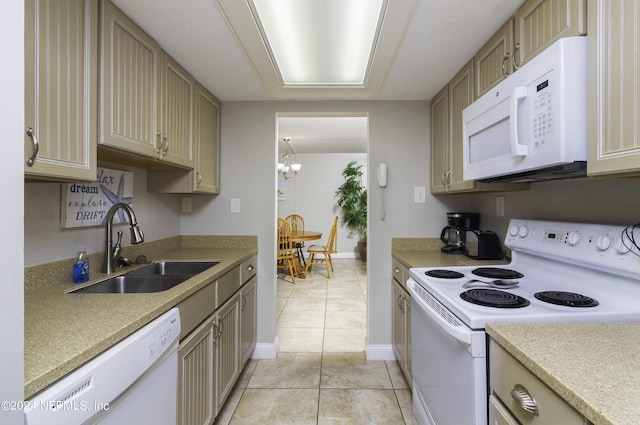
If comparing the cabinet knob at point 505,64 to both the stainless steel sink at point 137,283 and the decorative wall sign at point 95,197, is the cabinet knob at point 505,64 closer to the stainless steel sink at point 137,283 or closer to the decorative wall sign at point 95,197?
the stainless steel sink at point 137,283

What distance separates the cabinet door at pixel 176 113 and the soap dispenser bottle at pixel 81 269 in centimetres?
61

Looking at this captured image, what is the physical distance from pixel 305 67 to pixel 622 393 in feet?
6.66

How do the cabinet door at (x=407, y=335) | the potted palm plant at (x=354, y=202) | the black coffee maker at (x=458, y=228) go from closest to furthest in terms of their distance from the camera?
the cabinet door at (x=407, y=335) < the black coffee maker at (x=458, y=228) < the potted palm plant at (x=354, y=202)

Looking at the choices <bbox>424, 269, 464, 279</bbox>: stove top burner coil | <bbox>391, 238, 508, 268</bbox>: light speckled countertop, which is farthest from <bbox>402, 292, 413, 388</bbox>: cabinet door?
<bbox>424, 269, 464, 279</bbox>: stove top burner coil

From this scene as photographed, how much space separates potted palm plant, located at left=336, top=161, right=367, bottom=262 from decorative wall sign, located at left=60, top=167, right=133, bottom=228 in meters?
4.82

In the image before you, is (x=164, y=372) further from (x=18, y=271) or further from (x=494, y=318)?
(x=494, y=318)

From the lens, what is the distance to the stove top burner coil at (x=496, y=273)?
137 cm

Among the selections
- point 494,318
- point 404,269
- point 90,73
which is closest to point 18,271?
point 90,73

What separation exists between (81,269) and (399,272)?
1832 millimetres

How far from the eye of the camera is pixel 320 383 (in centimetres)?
Result: 196

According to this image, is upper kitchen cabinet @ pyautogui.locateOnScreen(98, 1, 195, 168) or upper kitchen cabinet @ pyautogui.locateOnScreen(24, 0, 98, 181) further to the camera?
upper kitchen cabinet @ pyautogui.locateOnScreen(98, 1, 195, 168)

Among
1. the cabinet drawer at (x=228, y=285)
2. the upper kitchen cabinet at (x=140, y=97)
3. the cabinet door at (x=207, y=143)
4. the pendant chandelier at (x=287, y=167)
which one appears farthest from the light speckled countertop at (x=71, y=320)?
the pendant chandelier at (x=287, y=167)

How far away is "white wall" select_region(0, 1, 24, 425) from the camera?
467 mm

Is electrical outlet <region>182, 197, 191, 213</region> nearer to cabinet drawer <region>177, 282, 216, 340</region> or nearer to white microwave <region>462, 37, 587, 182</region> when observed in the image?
cabinet drawer <region>177, 282, 216, 340</region>
